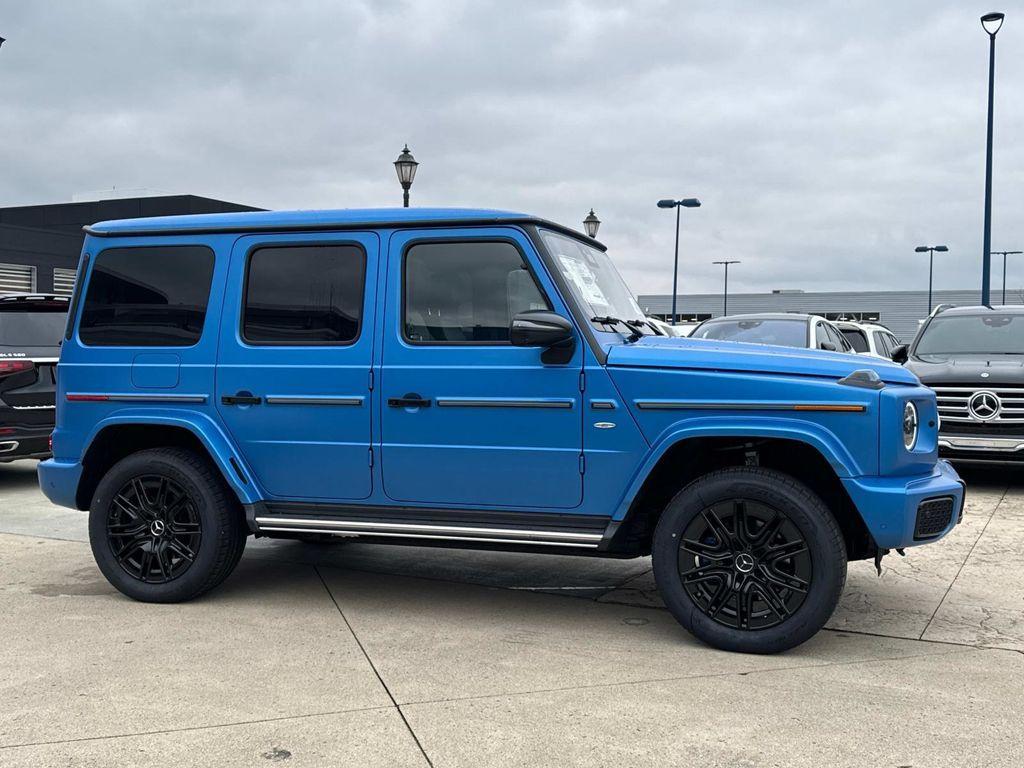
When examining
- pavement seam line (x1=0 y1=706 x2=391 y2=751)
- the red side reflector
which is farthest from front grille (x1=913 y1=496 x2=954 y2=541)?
the red side reflector

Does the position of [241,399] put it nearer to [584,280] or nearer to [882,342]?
[584,280]

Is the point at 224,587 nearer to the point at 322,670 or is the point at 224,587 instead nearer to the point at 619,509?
the point at 322,670

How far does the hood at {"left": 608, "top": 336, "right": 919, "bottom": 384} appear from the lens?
15.1ft

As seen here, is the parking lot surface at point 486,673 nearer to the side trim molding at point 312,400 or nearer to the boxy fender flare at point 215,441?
the boxy fender flare at point 215,441

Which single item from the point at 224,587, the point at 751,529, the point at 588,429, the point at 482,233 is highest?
the point at 482,233

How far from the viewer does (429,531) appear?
16.6ft

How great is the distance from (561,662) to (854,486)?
148cm

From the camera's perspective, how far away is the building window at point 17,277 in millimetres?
26469

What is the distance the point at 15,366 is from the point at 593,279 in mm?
6127

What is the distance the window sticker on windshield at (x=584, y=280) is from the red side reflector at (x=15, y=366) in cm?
608

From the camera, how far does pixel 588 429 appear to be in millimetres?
4797

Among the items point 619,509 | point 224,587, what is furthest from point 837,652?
point 224,587

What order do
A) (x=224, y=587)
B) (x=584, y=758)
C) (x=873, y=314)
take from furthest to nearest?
(x=873, y=314), (x=224, y=587), (x=584, y=758)

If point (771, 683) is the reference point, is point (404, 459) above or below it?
above
